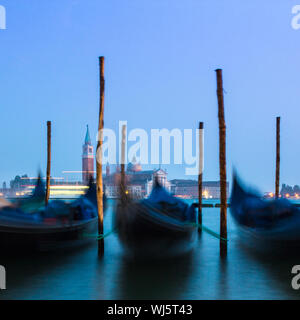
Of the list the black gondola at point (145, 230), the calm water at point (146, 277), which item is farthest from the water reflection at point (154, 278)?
the black gondola at point (145, 230)

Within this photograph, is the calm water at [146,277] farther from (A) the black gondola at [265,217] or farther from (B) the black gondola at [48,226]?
(A) the black gondola at [265,217]

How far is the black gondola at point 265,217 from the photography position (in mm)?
6461

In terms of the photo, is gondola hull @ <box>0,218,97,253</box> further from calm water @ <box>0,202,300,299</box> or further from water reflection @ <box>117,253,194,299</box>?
water reflection @ <box>117,253,194,299</box>

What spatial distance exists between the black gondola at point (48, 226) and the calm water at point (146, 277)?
0.27 m

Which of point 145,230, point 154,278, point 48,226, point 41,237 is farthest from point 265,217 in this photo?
point 41,237

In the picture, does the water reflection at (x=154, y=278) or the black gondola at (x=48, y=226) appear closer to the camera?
the water reflection at (x=154, y=278)

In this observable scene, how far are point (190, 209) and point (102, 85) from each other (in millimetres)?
3562

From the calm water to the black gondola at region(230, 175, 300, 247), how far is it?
1.31 feet

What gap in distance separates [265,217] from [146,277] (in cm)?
408

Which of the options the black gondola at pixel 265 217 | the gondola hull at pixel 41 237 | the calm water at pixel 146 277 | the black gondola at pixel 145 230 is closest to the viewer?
the calm water at pixel 146 277

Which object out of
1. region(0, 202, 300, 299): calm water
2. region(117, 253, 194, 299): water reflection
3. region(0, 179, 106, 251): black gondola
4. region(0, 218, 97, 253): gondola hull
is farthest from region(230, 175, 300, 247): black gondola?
region(0, 218, 97, 253): gondola hull

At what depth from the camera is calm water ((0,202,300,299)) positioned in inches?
195

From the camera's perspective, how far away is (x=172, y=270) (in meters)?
6.04
